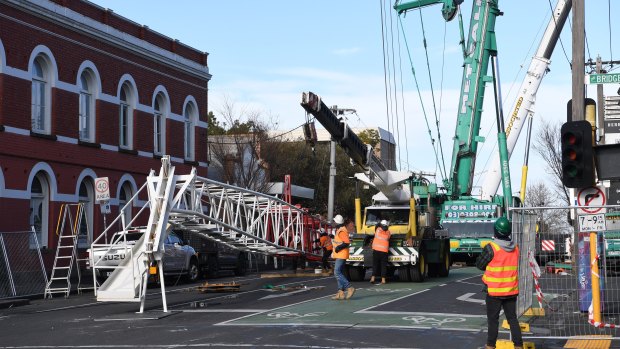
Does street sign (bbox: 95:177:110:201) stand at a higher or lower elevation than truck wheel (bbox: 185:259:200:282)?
higher

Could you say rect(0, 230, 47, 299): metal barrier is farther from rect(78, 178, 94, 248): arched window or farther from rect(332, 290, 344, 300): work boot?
rect(332, 290, 344, 300): work boot

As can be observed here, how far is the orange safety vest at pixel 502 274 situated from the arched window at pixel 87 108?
922 inches

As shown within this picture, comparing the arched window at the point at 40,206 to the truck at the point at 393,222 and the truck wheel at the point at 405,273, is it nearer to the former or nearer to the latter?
the truck at the point at 393,222

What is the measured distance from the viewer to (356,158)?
24.9m

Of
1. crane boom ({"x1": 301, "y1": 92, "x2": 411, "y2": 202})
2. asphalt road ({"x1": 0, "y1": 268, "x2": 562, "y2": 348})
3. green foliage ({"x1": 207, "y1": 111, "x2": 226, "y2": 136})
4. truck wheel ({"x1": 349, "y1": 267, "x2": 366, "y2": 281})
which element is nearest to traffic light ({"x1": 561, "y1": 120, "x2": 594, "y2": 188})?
asphalt road ({"x1": 0, "y1": 268, "x2": 562, "y2": 348})

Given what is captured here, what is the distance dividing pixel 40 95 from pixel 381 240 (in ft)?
45.7

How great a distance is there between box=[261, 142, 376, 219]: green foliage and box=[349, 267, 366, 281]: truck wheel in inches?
1012

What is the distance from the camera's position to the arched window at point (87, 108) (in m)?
32.0

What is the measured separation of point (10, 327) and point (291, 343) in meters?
6.28

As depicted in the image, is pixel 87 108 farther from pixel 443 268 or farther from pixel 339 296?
pixel 339 296

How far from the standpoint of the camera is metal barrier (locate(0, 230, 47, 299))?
21.9m

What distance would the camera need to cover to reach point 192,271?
93.0 feet

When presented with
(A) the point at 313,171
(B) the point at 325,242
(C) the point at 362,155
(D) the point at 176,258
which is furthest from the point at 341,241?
(A) the point at 313,171

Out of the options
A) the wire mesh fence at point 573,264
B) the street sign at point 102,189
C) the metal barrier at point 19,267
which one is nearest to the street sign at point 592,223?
the wire mesh fence at point 573,264
